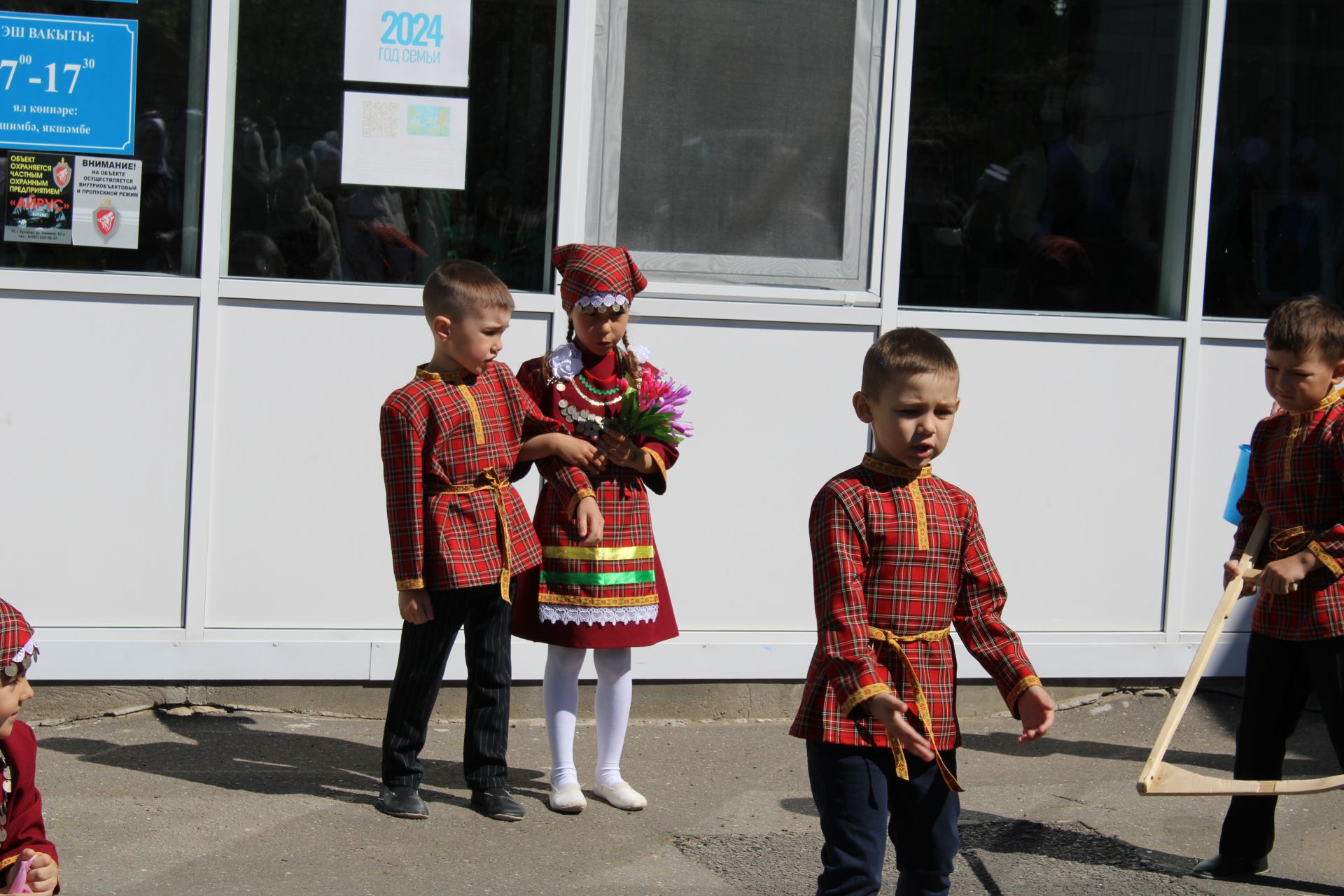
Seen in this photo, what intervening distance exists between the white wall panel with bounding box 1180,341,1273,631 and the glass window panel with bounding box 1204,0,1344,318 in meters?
0.24

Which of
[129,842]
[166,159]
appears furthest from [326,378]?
[129,842]

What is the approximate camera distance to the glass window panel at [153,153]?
17.2 ft

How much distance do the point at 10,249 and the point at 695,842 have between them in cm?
308

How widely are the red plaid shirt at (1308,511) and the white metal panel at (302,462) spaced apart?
8.56 ft

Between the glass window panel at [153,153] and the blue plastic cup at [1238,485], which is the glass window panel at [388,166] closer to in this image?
the glass window panel at [153,153]

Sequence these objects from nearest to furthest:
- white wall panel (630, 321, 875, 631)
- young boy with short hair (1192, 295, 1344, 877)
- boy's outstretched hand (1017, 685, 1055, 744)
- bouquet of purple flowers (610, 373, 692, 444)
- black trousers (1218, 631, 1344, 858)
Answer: boy's outstretched hand (1017, 685, 1055, 744)
young boy with short hair (1192, 295, 1344, 877)
black trousers (1218, 631, 1344, 858)
bouquet of purple flowers (610, 373, 692, 444)
white wall panel (630, 321, 875, 631)

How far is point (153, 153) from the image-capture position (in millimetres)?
5332

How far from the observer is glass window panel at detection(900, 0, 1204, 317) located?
5.89 metres

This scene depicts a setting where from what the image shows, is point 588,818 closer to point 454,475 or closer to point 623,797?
point 623,797

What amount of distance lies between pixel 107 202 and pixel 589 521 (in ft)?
7.18

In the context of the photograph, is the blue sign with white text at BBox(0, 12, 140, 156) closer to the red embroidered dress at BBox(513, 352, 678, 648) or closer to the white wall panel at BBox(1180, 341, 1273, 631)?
the red embroidered dress at BBox(513, 352, 678, 648)

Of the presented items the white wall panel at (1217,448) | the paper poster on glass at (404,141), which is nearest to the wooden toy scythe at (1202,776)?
the white wall panel at (1217,448)

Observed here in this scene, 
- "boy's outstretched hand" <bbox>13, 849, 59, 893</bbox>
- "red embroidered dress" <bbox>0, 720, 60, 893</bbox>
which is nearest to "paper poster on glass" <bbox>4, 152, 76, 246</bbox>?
"red embroidered dress" <bbox>0, 720, 60, 893</bbox>

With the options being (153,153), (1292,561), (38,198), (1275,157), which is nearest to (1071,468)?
(1275,157)
